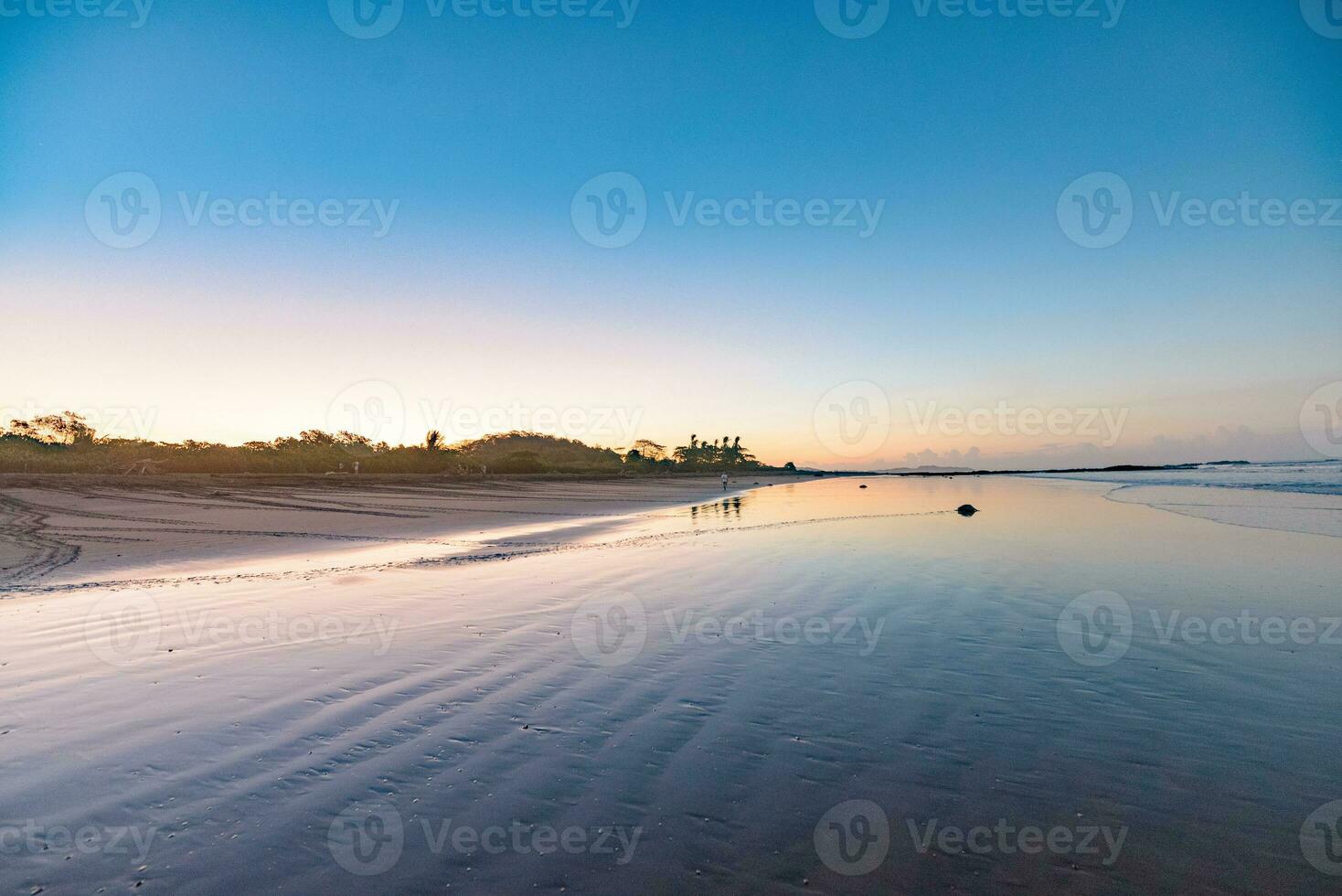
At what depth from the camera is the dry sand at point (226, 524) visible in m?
15.9

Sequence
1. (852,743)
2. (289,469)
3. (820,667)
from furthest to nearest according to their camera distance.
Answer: (289,469), (820,667), (852,743)

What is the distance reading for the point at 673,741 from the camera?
5.78 m

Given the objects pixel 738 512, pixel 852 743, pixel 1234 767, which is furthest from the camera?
pixel 738 512

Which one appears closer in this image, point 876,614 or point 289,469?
point 876,614

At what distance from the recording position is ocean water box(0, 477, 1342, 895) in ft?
13.0

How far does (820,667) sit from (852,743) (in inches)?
88.9

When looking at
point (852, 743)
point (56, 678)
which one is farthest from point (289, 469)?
point (852, 743)

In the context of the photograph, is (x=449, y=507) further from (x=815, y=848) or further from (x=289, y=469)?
(x=289, y=469)

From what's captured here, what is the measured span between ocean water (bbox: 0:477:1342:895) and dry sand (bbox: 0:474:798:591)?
162 inches

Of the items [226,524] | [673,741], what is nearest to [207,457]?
[226,524]

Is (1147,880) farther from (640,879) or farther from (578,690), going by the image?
(578,690)

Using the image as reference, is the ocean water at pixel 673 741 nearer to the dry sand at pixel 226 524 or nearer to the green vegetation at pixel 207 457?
the dry sand at pixel 226 524

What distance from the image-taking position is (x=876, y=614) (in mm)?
10734

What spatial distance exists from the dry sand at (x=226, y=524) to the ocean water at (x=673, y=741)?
413 cm
